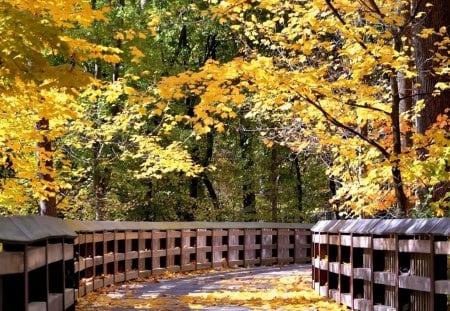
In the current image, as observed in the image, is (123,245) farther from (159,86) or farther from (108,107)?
(108,107)

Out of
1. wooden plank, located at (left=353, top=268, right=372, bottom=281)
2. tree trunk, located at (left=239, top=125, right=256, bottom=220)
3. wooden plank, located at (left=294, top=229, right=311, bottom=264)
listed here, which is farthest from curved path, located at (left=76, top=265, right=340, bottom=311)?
tree trunk, located at (left=239, top=125, right=256, bottom=220)

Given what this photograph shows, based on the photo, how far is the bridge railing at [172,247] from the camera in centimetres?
1555

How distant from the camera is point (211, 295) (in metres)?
14.1

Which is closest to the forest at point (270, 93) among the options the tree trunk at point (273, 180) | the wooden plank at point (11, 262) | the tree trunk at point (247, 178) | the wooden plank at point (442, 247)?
the wooden plank at point (442, 247)

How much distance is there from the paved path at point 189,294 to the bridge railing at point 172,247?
55cm

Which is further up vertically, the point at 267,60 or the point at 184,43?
the point at 184,43

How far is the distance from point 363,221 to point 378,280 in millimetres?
1381

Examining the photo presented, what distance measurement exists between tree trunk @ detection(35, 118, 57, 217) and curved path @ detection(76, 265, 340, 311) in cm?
254

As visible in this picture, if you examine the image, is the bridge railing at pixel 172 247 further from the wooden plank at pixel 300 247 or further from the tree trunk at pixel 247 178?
the tree trunk at pixel 247 178

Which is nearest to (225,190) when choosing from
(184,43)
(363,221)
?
(184,43)

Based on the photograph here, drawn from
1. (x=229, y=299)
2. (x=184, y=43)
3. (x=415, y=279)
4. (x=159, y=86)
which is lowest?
(x=229, y=299)

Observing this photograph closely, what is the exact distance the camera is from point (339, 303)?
1216 centimetres

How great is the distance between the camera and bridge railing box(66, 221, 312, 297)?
15547 millimetres

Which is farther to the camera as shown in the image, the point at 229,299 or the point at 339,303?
the point at 229,299
